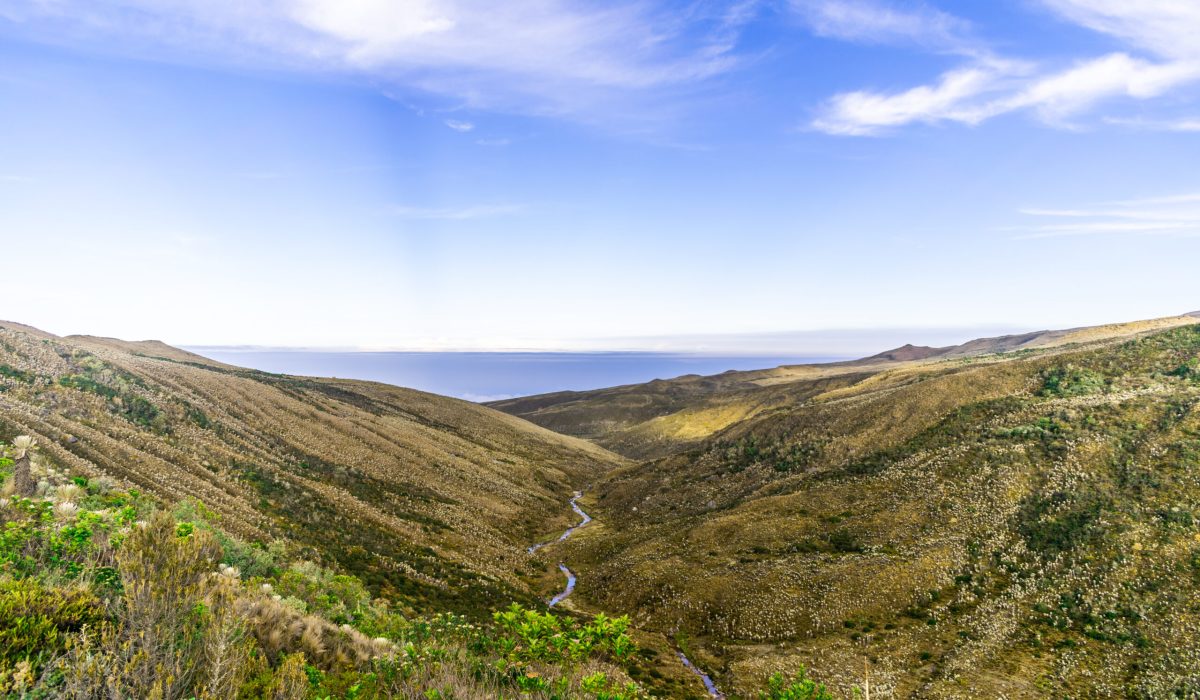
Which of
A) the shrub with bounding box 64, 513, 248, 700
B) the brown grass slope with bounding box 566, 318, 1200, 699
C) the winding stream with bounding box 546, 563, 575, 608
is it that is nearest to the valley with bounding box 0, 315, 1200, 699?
the brown grass slope with bounding box 566, 318, 1200, 699

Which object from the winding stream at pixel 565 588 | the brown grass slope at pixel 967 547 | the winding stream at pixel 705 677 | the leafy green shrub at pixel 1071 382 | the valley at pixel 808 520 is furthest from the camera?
the leafy green shrub at pixel 1071 382

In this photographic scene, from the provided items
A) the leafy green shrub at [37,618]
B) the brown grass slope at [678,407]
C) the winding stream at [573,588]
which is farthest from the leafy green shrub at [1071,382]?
the leafy green shrub at [37,618]

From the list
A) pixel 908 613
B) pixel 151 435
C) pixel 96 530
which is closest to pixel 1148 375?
pixel 908 613

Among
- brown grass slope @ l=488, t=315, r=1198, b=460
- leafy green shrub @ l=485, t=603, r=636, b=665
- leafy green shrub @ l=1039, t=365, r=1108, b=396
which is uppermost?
leafy green shrub @ l=1039, t=365, r=1108, b=396

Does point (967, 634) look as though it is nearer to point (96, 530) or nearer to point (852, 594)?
point (852, 594)

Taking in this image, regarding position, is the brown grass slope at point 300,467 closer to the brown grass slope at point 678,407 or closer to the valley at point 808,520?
the valley at point 808,520

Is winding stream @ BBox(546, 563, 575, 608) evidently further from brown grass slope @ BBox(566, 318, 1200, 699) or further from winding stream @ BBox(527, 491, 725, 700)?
brown grass slope @ BBox(566, 318, 1200, 699)

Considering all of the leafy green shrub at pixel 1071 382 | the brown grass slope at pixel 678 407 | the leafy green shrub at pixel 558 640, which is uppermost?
the leafy green shrub at pixel 1071 382
